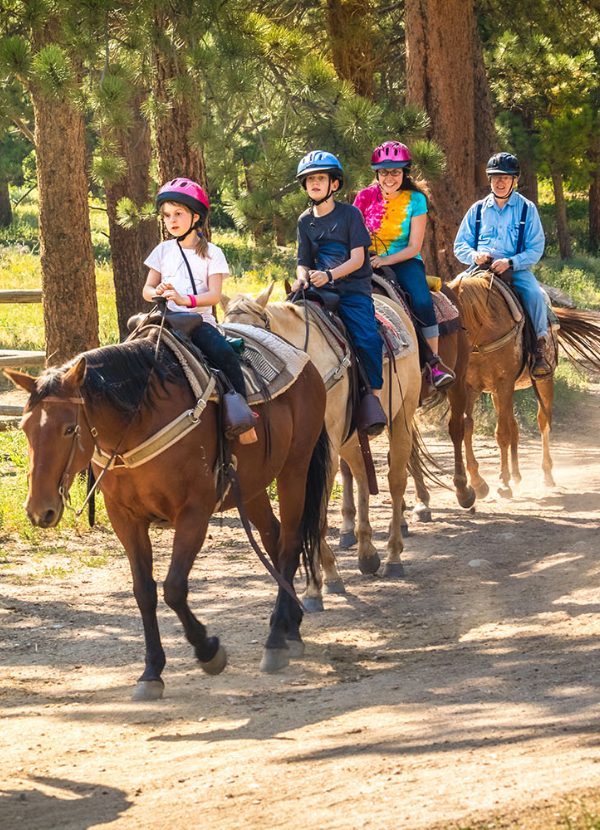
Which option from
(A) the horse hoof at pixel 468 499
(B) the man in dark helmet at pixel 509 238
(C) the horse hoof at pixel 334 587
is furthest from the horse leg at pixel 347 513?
(B) the man in dark helmet at pixel 509 238

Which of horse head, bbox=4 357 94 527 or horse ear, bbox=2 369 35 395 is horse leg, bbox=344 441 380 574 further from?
horse ear, bbox=2 369 35 395

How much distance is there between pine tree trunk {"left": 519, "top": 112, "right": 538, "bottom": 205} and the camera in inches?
1110

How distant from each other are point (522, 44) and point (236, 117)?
8319 millimetres

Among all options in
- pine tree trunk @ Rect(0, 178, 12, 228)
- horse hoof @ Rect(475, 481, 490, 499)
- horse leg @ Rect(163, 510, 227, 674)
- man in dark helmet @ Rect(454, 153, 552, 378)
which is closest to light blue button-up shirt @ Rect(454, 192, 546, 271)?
man in dark helmet @ Rect(454, 153, 552, 378)

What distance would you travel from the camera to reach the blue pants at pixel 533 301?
10.3 meters

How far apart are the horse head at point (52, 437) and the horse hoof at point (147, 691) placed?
1.22 m

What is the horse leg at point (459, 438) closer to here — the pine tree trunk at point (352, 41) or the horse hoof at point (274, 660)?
the horse hoof at point (274, 660)

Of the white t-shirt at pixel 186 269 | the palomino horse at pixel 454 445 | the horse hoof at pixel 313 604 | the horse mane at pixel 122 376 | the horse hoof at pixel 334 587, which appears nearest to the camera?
the horse mane at pixel 122 376

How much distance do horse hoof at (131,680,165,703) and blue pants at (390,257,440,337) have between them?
13.6 feet

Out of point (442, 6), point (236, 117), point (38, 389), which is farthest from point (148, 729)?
point (442, 6)

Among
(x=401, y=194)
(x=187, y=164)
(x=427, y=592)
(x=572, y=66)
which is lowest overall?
(x=427, y=592)

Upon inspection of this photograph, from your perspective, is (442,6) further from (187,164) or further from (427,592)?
(427,592)

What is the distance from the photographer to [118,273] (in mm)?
15242

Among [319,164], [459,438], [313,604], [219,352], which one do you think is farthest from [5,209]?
[219,352]
